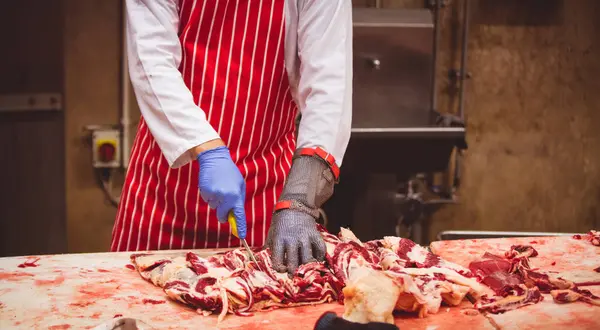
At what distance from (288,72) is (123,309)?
3.89 feet

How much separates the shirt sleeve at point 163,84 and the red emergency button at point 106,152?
2.54 m

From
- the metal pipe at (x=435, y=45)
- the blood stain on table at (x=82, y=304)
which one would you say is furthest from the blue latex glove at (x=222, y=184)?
the metal pipe at (x=435, y=45)

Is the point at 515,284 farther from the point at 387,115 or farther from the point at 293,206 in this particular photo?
the point at 387,115

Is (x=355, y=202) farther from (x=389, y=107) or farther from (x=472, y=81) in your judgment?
(x=472, y=81)

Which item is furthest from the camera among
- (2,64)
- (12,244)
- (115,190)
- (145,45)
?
(115,190)

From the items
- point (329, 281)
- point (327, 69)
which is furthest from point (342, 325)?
point (327, 69)

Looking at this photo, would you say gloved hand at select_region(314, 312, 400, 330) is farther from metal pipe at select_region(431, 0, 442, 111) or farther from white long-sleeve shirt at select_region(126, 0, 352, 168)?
metal pipe at select_region(431, 0, 442, 111)

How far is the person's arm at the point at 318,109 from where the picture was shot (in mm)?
2520

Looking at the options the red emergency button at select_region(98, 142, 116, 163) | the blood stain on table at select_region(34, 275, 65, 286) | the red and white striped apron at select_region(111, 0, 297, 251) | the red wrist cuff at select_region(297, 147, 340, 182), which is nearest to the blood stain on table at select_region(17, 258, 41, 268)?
the blood stain on table at select_region(34, 275, 65, 286)

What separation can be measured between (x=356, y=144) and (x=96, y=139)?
6.14ft

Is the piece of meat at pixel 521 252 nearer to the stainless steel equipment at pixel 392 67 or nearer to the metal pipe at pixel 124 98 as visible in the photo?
the stainless steel equipment at pixel 392 67

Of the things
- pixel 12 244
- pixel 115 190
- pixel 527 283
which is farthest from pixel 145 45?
pixel 115 190

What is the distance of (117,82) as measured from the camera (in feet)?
16.8

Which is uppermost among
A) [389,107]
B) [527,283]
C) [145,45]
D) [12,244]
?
[145,45]
